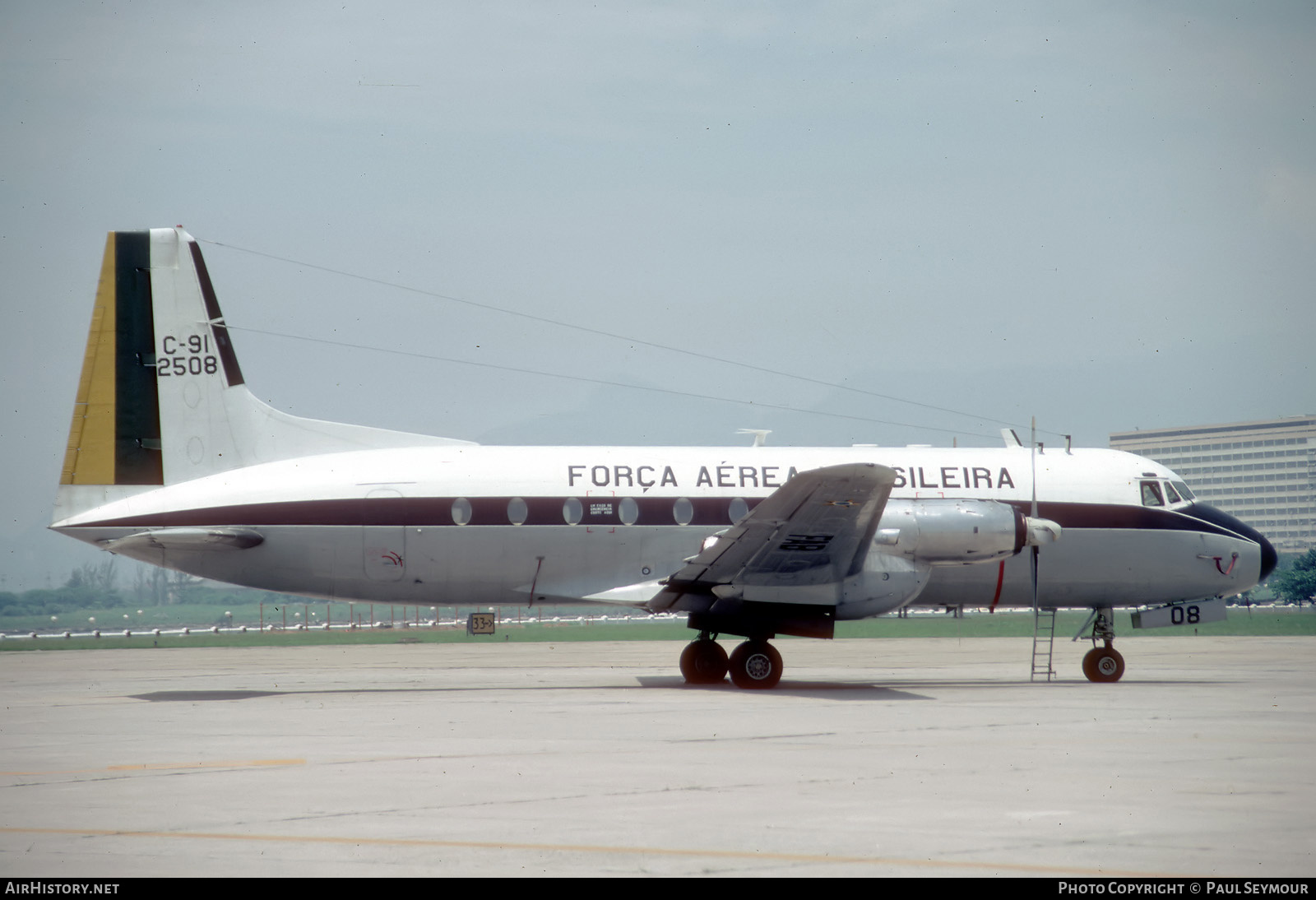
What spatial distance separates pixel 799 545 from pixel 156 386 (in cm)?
1074

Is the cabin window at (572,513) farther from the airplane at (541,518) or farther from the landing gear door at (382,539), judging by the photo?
the landing gear door at (382,539)

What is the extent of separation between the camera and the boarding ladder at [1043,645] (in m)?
20.6

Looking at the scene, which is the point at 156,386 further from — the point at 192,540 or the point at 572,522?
the point at 572,522

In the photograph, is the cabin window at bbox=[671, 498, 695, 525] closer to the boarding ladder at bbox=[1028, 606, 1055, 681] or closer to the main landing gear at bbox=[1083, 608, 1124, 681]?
the boarding ladder at bbox=[1028, 606, 1055, 681]

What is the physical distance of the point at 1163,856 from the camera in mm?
6707

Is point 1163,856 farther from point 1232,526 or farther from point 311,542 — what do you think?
point 1232,526

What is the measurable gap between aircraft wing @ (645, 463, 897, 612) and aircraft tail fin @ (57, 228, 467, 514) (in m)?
7.47

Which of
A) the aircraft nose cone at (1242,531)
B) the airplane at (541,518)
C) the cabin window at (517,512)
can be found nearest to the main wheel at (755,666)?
the airplane at (541,518)

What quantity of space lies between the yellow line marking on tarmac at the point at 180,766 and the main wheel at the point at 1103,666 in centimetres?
1437
